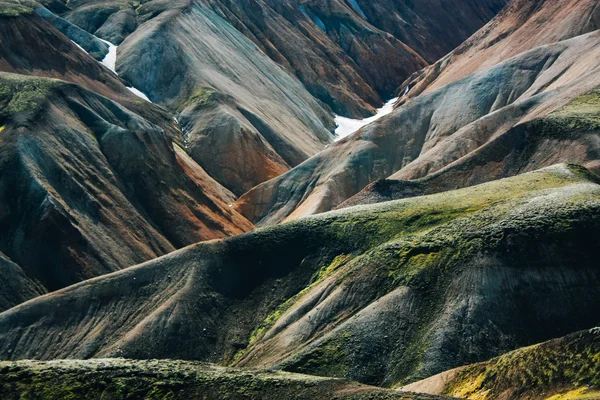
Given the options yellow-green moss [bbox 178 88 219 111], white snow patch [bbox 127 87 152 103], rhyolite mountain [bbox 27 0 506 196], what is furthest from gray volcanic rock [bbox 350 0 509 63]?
white snow patch [bbox 127 87 152 103]

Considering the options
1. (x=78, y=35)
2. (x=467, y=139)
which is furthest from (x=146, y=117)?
(x=467, y=139)

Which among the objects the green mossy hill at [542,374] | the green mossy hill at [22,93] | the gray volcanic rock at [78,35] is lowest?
the green mossy hill at [542,374]

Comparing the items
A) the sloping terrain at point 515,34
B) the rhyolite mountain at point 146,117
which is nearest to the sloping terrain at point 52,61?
the rhyolite mountain at point 146,117

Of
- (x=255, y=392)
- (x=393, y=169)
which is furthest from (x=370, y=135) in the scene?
(x=255, y=392)

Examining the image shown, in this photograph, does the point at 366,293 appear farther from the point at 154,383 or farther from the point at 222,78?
the point at 222,78

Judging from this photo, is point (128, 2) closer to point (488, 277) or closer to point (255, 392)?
point (488, 277)

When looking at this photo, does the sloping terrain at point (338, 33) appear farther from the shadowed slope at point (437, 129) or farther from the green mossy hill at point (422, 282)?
the green mossy hill at point (422, 282)

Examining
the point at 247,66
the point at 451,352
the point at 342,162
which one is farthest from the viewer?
the point at 247,66
